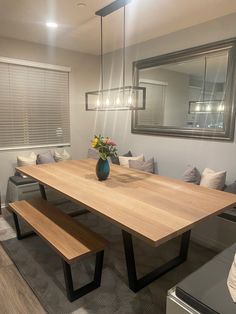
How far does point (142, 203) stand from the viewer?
6.22ft

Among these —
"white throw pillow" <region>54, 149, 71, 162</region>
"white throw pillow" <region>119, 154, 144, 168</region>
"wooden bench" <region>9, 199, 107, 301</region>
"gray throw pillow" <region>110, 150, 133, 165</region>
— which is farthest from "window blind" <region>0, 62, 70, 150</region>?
"wooden bench" <region>9, 199, 107, 301</region>

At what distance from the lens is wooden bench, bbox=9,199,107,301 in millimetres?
1888

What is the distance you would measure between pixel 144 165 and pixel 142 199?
1.70 meters

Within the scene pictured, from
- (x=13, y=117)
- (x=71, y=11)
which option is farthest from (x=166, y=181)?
(x=13, y=117)

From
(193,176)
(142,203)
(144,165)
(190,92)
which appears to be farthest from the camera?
(144,165)

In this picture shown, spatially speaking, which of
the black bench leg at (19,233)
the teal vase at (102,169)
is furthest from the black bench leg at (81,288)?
the black bench leg at (19,233)

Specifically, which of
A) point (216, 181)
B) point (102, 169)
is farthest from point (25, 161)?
point (216, 181)

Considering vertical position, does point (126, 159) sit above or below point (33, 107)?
below

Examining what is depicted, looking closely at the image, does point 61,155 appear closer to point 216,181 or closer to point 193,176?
point 193,176

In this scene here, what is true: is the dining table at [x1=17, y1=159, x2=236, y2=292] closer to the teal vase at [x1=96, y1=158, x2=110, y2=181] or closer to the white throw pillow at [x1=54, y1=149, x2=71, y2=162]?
the teal vase at [x1=96, y1=158, x2=110, y2=181]

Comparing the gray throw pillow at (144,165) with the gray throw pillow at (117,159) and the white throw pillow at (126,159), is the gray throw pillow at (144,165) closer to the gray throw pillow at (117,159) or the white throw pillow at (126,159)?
the white throw pillow at (126,159)

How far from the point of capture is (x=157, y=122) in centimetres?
377

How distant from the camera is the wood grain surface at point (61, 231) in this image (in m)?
1.89

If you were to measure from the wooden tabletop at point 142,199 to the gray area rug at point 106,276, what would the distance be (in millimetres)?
790
